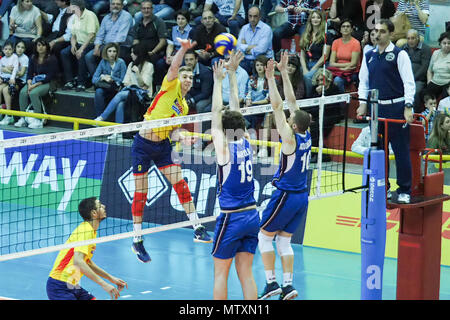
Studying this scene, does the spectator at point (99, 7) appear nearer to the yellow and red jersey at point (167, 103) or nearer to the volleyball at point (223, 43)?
the volleyball at point (223, 43)

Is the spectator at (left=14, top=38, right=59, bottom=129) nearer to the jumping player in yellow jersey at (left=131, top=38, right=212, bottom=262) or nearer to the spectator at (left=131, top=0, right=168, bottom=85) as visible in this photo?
the spectator at (left=131, top=0, right=168, bottom=85)

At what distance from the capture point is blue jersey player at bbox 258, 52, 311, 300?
33.9 ft

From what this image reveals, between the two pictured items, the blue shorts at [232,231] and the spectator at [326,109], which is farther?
the spectator at [326,109]

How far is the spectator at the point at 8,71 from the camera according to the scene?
1913 centimetres

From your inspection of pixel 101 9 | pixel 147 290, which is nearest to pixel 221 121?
pixel 147 290

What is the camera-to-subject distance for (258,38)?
56.3ft

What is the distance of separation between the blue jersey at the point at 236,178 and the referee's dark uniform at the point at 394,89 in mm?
1934

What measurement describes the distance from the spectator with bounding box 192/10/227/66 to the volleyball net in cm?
140

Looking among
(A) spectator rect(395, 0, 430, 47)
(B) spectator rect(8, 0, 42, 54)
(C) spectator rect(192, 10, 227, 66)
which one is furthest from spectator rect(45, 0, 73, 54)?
(A) spectator rect(395, 0, 430, 47)

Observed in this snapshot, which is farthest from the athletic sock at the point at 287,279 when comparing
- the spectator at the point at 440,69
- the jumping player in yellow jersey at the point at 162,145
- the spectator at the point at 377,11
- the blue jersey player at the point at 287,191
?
the spectator at the point at 377,11

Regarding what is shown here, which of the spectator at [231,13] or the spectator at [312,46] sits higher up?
the spectator at [231,13]

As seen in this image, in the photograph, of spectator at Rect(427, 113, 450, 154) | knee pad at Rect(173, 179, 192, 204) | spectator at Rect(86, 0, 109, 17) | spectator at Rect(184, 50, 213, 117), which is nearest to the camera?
knee pad at Rect(173, 179, 192, 204)

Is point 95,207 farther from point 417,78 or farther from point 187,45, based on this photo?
point 417,78

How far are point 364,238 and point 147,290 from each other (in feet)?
13.0
